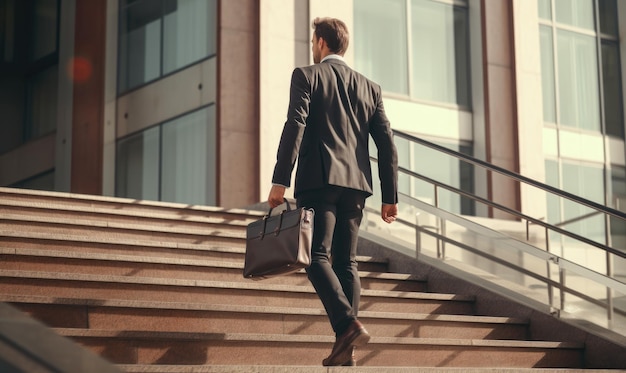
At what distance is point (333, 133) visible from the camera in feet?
21.0

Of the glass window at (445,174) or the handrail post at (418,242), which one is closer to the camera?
the handrail post at (418,242)

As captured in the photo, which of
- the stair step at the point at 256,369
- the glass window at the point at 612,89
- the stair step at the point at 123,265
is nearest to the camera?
the stair step at the point at 256,369

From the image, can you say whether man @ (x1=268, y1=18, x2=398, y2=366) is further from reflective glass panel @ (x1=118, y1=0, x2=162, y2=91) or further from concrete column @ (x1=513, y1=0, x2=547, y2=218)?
reflective glass panel @ (x1=118, y1=0, x2=162, y2=91)

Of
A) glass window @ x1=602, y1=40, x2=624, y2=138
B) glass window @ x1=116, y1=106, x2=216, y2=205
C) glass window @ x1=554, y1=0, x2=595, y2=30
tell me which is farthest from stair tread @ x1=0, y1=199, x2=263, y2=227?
glass window @ x1=602, y1=40, x2=624, y2=138

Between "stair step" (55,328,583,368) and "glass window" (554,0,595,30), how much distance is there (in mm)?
13413

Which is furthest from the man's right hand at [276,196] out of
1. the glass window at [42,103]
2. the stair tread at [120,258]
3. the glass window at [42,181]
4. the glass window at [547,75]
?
the glass window at [42,103]

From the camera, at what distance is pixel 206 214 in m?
11.0

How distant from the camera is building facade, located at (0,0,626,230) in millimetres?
16891

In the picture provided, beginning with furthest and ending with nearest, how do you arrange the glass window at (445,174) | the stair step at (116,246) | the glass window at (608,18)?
the glass window at (608,18) → the glass window at (445,174) → the stair step at (116,246)

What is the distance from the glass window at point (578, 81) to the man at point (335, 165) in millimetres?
14165

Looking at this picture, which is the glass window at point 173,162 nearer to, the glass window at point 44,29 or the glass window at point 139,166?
the glass window at point 139,166

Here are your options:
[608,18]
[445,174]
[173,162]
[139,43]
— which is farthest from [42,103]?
[608,18]

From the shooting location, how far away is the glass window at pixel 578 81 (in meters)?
20.4

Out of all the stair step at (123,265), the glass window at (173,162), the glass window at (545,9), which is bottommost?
the stair step at (123,265)
